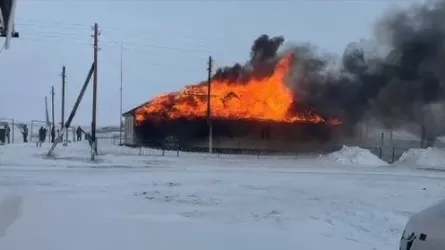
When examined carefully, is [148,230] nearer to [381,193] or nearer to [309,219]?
[309,219]

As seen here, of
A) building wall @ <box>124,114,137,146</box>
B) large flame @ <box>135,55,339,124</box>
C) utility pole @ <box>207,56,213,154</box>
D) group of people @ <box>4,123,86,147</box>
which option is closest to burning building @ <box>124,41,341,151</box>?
large flame @ <box>135,55,339,124</box>

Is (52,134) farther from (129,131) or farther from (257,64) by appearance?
(257,64)

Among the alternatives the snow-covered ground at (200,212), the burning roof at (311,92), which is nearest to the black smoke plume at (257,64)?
the burning roof at (311,92)

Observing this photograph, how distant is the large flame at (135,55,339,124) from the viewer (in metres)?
54.8

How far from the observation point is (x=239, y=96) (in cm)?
5625

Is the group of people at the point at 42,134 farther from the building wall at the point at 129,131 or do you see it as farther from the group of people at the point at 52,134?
the building wall at the point at 129,131

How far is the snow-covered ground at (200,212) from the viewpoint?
31.6 feet

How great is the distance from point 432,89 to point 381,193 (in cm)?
3441

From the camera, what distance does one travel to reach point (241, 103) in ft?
183

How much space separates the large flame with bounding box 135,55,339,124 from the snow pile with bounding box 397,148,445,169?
13.7 m

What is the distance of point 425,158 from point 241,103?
18499 mm

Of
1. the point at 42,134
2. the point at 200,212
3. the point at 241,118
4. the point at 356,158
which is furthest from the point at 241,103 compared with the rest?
the point at 200,212

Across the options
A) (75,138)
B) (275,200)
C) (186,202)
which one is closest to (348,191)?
(275,200)

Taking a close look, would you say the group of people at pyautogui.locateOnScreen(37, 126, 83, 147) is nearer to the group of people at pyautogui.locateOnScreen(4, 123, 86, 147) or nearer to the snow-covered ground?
the group of people at pyautogui.locateOnScreen(4, 123, 86, 147)
